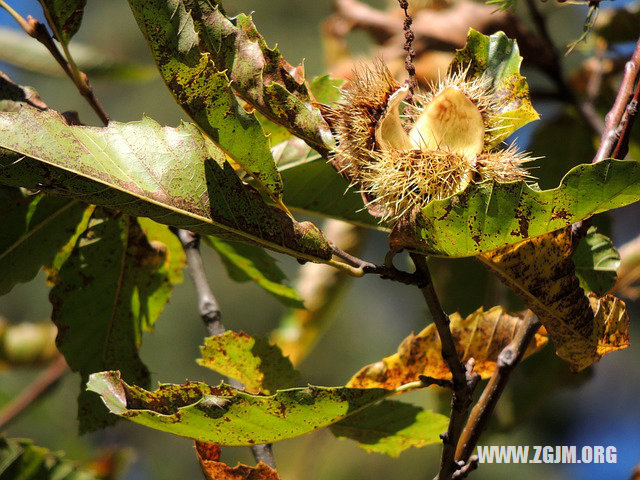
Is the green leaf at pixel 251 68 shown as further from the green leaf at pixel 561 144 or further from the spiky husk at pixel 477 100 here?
the green leaf at pixel 561 144

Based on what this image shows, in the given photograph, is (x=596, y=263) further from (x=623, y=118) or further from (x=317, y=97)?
(x=317, y=97)

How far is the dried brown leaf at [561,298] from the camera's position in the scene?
594 millimetres

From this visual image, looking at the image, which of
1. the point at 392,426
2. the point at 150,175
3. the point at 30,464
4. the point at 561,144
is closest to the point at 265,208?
the point at 150,175

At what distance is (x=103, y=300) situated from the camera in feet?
2.83

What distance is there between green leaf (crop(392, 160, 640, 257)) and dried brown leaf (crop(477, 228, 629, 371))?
0.05m

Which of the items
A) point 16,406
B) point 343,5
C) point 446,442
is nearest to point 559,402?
point 343,5

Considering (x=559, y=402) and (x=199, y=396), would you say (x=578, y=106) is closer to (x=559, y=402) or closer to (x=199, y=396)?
(x=199, y=396)

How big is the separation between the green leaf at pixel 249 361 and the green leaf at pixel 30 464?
329mm

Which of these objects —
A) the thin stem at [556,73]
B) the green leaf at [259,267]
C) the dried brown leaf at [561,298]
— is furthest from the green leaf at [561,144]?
the dried brown leaf at [561,298]

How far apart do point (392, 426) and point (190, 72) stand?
0.44m

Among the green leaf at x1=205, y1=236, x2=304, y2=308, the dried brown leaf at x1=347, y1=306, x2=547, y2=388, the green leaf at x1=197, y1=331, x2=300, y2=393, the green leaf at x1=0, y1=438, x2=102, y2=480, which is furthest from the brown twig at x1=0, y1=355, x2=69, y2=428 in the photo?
the dried brown leaf at x1=347, y1=306, x2=547, y2=388

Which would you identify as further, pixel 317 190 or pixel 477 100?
pixel 317 190

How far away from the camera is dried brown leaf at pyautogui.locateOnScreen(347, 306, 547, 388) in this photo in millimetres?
729

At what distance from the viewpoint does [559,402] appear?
5992mm
